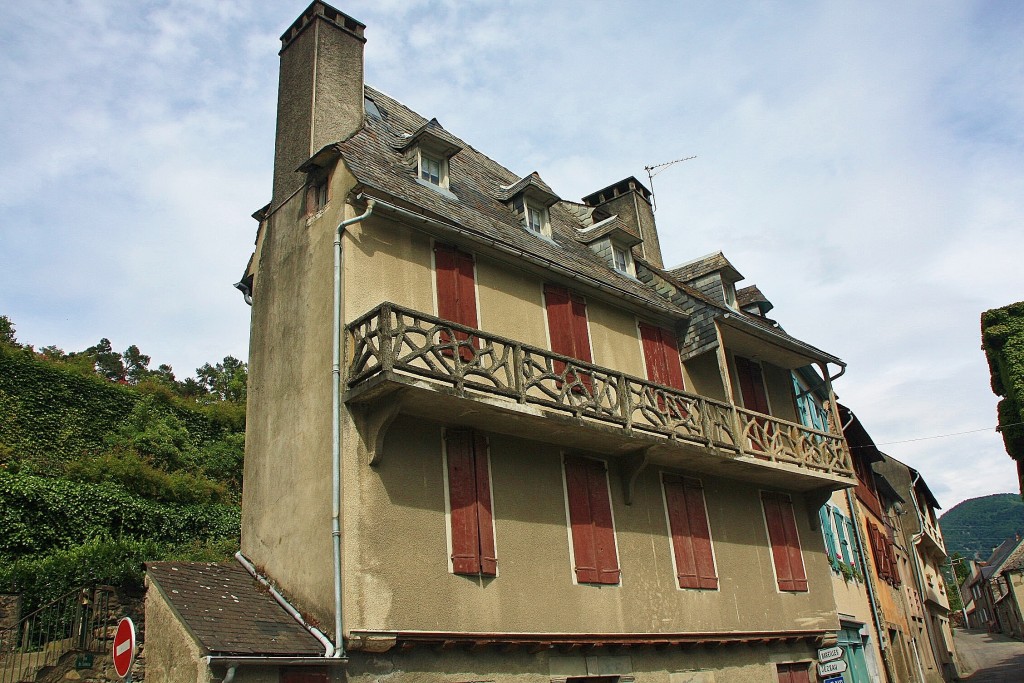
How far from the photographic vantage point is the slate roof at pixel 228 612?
9.40 meters

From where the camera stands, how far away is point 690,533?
48.6 feet

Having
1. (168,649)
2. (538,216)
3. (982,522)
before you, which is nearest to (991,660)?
(538,216)

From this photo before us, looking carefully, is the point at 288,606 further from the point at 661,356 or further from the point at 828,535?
the point at 828,535

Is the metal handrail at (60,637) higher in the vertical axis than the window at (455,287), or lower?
lower

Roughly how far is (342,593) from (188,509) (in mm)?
11679

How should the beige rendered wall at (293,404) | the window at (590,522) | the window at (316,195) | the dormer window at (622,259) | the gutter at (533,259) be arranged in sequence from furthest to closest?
the dormer window at (622,259), the window at (316,195), the window at (590,522), the gutter at (533,259), the beige rendered wall at (293,404)

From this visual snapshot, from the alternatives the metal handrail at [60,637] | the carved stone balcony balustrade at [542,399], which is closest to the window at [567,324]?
the carved stone balcony balustrade at [542,399]

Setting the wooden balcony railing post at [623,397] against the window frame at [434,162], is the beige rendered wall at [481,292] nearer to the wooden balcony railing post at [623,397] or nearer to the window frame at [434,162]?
the wooden balcony railing post at [623,397]

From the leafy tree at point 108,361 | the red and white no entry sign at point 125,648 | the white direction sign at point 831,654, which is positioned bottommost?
the white direction sign at point 831,654

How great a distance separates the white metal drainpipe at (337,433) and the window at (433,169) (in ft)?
8.87

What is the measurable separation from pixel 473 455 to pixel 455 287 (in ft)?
9.03

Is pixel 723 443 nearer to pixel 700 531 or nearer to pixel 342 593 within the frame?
pixel 700 531

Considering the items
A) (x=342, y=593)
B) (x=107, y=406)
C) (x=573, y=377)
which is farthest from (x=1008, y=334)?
(x=107, y=406)

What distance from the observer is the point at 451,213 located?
1374 cm
